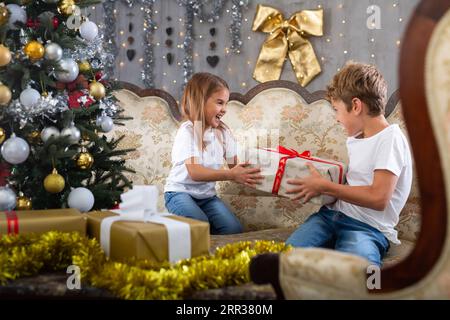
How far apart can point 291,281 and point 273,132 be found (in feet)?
5.61

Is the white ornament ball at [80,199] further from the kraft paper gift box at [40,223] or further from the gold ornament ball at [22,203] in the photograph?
the kraft paper gift box at [40,223]

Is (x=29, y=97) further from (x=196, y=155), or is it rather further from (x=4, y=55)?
(x=196, y=155)

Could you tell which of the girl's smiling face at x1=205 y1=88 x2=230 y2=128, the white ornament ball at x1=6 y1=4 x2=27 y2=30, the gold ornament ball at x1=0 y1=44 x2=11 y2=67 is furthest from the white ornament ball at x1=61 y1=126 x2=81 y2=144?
the girl's smiling face at x1=205 y1=88 x2=230 y2=128

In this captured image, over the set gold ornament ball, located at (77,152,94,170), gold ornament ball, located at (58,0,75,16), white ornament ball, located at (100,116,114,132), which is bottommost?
gold ornament ball, located at (77,152,94,170)

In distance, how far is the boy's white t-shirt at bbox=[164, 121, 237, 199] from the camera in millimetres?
2869

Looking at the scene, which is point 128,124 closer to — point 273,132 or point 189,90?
point 189,90

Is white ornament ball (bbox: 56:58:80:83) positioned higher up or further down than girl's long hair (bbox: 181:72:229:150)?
higher up

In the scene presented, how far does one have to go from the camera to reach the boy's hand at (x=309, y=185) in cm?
221

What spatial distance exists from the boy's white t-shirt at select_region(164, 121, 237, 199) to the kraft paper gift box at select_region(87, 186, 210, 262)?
3.56ft

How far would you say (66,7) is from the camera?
224 centimetres

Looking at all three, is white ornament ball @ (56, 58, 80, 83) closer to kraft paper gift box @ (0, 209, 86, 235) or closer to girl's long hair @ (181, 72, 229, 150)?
kraft paper gift box @ (0, 209, 86, 235)

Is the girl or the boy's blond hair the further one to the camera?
the girl

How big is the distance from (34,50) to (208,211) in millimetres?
1220
